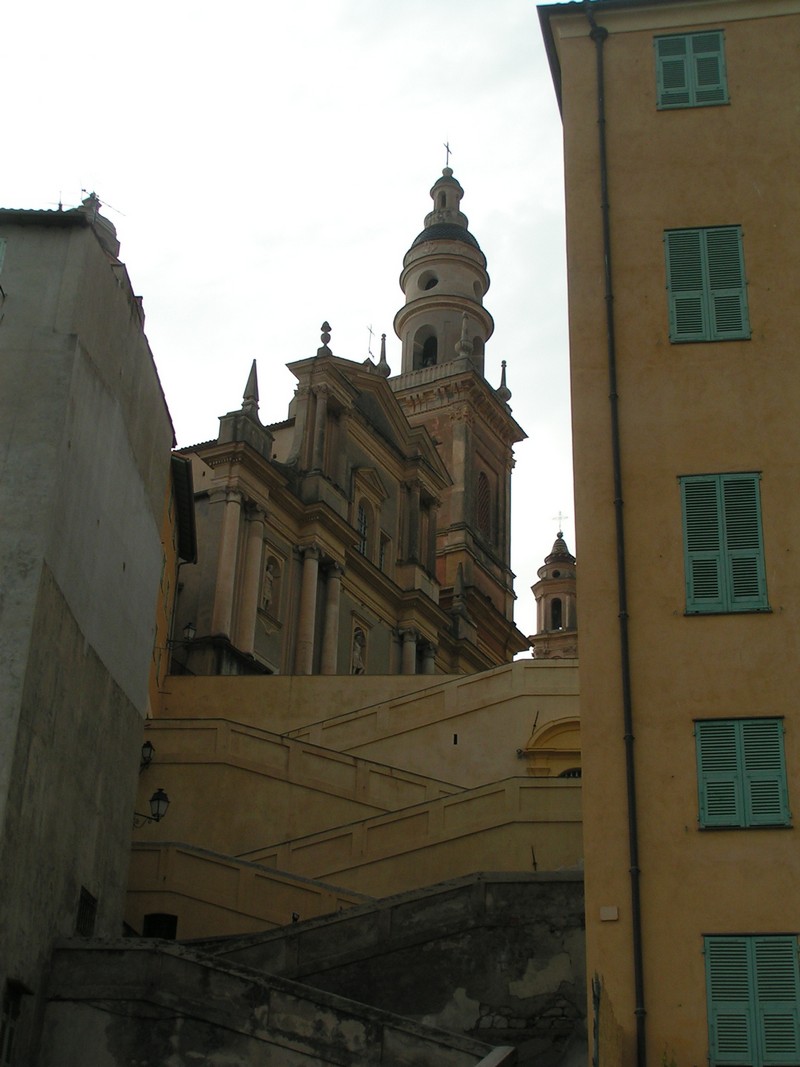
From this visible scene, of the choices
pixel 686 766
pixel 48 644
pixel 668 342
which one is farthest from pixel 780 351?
pixel 48 644

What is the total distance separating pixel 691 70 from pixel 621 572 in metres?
7.21

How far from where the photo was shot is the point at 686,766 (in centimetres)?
1627

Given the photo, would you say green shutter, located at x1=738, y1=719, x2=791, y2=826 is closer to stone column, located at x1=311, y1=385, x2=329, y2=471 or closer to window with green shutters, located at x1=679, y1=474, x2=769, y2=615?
window with green shutters, located at x1=679, y1=474, x2=769, y2=615

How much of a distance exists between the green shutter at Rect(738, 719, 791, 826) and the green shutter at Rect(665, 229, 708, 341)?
191 inches

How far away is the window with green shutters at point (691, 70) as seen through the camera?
20.2 metres

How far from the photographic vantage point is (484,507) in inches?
2518

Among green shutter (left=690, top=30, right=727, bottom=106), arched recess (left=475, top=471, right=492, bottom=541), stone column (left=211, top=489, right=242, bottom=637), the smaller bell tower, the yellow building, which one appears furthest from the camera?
the smaller bell tower

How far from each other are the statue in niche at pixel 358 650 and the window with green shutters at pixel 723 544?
31480 millimetres

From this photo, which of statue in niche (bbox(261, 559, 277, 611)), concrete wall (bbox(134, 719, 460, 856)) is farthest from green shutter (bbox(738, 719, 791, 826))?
statue in niche (bbox(261, 559, 277, 611))

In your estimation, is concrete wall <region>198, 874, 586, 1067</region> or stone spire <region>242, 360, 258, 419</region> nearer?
concrete wall <region>198, 874, 586, 1067</region>

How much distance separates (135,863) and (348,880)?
3.53 meters

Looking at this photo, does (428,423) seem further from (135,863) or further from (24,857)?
(24,857)

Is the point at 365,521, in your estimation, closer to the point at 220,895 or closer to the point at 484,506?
the point at 484,506

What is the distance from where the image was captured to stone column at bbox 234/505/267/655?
43281 millimetres
